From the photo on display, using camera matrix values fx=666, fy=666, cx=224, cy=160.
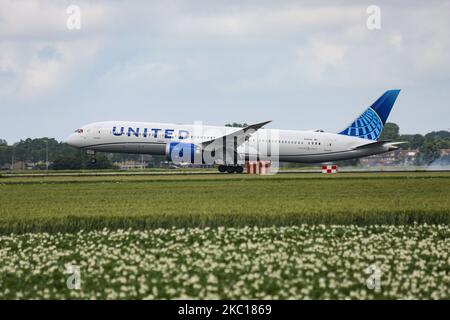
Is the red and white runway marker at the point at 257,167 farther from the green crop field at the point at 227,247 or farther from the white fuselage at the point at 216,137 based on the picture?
the green crop field at the point at 227,247

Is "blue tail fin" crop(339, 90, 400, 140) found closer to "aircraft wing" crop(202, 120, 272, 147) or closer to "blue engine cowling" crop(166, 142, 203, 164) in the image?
"aircraft wing" crop(202, 120, 272, 147)

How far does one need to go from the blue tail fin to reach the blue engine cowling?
17.0 m

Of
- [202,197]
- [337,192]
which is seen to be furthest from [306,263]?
[337,192]

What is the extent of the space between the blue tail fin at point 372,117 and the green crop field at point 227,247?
36.9 meters

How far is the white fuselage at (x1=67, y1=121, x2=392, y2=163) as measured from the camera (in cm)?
5947

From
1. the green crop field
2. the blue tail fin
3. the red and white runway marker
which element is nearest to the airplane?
the blue tail fin

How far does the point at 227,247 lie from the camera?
17.7 meters

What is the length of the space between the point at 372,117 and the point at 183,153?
67.9 ft

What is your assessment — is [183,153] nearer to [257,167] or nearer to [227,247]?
[257,167]

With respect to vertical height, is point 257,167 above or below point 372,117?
below

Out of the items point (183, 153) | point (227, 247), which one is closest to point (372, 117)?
point (183, 153)

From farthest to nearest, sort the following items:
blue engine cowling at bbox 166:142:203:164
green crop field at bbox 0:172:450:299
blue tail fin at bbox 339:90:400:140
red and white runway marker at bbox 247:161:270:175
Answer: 1. blue tail fin at bbox 339:90:400:140
2. red and white runway marker at bbox 247:161:270:175
3. blue engine cowling at bbox 166:142:203:164
4. green crop field at bbox 0:172:450:299

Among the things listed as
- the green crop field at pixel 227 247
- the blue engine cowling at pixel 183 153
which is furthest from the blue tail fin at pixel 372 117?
the green crop field at pixel 227 247

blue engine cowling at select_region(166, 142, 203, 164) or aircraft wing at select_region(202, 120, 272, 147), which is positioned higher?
aircraft wing at select_region(202, 120, 272, 147)
